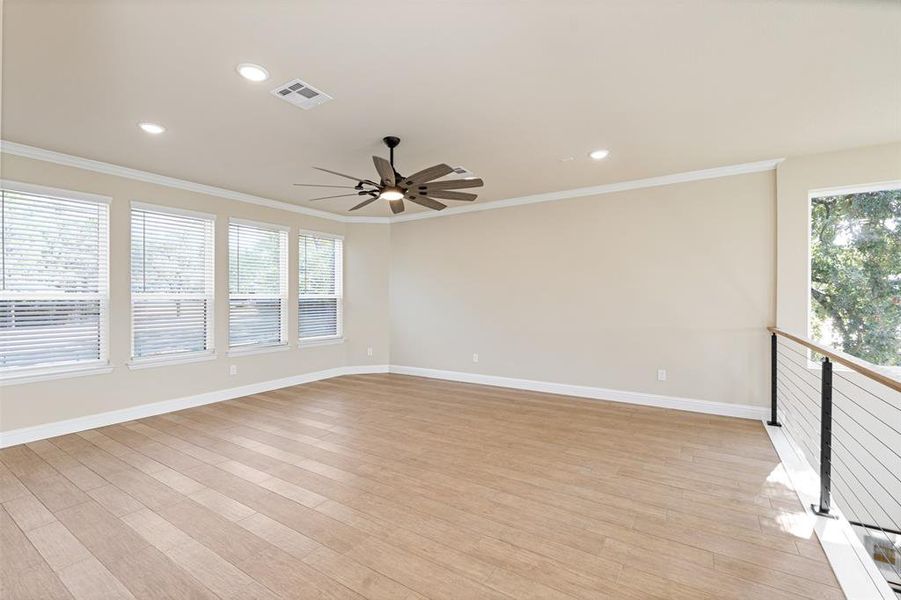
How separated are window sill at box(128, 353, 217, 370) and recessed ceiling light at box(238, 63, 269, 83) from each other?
137 inches

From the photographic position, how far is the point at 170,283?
4590 millimetres

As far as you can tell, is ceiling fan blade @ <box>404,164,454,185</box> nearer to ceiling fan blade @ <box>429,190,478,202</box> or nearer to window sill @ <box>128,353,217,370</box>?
ceiling fan blade @ <box>429,190,478,202</box>

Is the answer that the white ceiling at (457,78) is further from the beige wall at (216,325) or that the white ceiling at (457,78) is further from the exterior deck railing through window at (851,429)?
the exterior deck railing through window at (851,429)

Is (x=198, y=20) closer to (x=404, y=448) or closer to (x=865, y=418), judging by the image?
(x=404, y=448)

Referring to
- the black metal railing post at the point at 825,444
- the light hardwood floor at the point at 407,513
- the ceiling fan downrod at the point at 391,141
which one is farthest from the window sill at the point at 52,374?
the black metal railing post at the point at 825,444

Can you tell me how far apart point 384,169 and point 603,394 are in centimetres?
384

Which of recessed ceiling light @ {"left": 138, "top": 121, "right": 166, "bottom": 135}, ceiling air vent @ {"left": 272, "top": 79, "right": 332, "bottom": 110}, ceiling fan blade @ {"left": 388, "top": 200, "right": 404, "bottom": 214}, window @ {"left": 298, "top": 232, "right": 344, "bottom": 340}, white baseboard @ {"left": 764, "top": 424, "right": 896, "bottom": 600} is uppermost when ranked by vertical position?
recessed ceiling light @ {"left": 138, "top": 121, "right": 166, "bottom": 135}

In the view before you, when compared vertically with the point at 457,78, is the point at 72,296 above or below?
below

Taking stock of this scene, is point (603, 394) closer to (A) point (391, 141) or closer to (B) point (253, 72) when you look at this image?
(A) point (391, 141)

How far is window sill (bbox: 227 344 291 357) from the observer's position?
16.9ft

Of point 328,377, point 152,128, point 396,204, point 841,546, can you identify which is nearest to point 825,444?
point 841,546

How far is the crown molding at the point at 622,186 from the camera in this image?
4117 millimetres

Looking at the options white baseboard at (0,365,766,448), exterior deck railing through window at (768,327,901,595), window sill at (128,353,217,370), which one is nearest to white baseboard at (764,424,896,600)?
exterior deck railing through window at (768,327,901,595)

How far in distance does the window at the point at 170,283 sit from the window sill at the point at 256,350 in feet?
0.95
